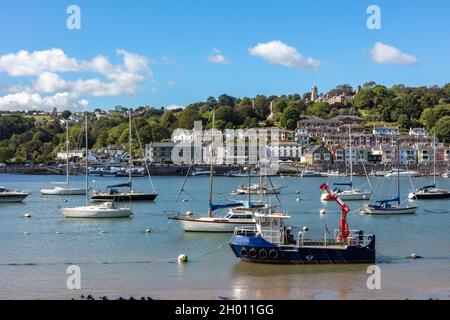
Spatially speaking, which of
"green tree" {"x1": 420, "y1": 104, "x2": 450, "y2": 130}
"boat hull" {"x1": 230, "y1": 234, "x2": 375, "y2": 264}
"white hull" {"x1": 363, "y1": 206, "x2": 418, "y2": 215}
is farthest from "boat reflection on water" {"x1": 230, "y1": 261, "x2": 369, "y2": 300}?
"green tree" {"x1": 420, "y1": 104, "x2": 450, "y2": 130}

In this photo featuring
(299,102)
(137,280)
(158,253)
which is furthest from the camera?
(299,102)

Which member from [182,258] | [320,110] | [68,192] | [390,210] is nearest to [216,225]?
[182,258]

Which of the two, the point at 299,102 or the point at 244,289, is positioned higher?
the point at 299,102

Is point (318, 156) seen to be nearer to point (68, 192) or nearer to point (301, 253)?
point (68, 192)

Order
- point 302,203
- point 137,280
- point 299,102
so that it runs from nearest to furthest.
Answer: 1. point 137,280
2. point 302,203
3. point 299,102

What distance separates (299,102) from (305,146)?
54.2 metres

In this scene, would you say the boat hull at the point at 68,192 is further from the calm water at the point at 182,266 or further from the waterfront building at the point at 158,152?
the waterfront building at the point at 158,152

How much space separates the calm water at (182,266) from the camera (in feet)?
68.4

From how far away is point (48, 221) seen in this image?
136 feet

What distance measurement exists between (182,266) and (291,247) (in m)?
3.98

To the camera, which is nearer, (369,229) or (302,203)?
(369,229)

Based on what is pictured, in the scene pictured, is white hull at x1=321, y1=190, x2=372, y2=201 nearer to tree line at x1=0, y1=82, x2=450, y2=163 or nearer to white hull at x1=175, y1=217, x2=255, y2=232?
white hull at x1=175, y1=217, x2=255, y2=232
